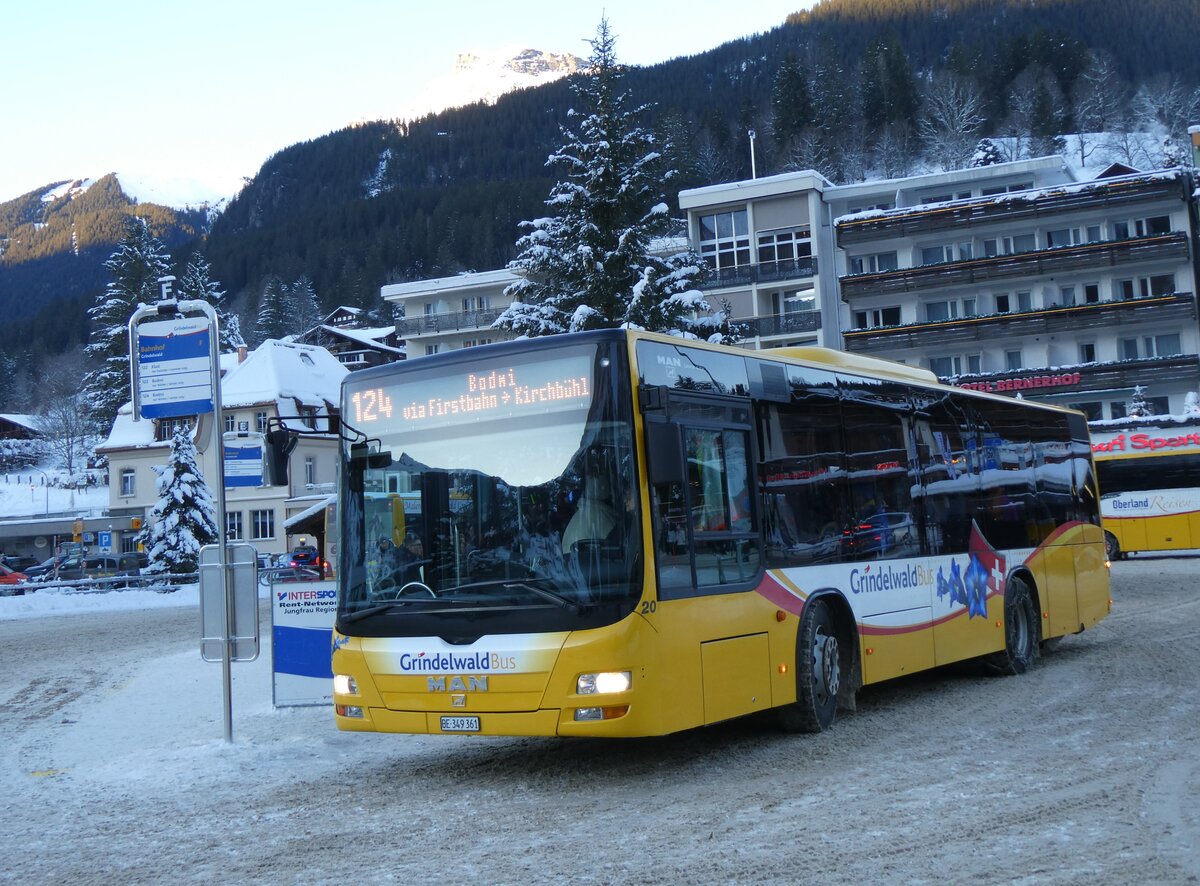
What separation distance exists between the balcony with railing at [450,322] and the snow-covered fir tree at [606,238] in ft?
220

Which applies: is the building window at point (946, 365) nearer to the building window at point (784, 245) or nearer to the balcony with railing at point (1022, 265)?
the balcony with railing at point (1022, 265)

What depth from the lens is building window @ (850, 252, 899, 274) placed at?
218ft

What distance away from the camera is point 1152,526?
127 feet

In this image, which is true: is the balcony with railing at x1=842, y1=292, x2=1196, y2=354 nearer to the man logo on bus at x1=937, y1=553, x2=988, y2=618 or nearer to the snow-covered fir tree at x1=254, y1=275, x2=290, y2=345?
the man logo on bus at x1=937, y1=553, x2=988, y2=618

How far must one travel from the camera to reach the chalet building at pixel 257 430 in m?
74.1

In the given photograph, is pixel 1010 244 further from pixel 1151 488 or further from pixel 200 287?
pixel 200 287

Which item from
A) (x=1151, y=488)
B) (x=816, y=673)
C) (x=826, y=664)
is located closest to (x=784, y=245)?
(x=1151, y=488)

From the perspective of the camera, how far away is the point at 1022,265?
201 feet

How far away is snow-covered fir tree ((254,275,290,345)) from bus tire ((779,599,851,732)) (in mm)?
127654

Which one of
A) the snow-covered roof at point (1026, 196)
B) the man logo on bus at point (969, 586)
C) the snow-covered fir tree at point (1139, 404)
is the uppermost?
the snow-covered roof at point (1026, 196)

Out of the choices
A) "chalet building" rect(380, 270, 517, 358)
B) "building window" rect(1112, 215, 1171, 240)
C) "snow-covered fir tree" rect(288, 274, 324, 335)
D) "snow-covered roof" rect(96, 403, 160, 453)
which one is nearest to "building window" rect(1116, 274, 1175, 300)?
"building window" rect(1112, 215, 1171, 240)

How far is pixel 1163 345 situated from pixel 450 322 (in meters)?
52.9

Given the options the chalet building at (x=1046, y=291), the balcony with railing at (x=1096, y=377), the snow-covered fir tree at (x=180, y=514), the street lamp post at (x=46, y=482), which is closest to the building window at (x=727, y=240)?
the chalet building at (x=1046, y=291)

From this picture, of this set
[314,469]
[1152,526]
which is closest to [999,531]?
[1152,526]
